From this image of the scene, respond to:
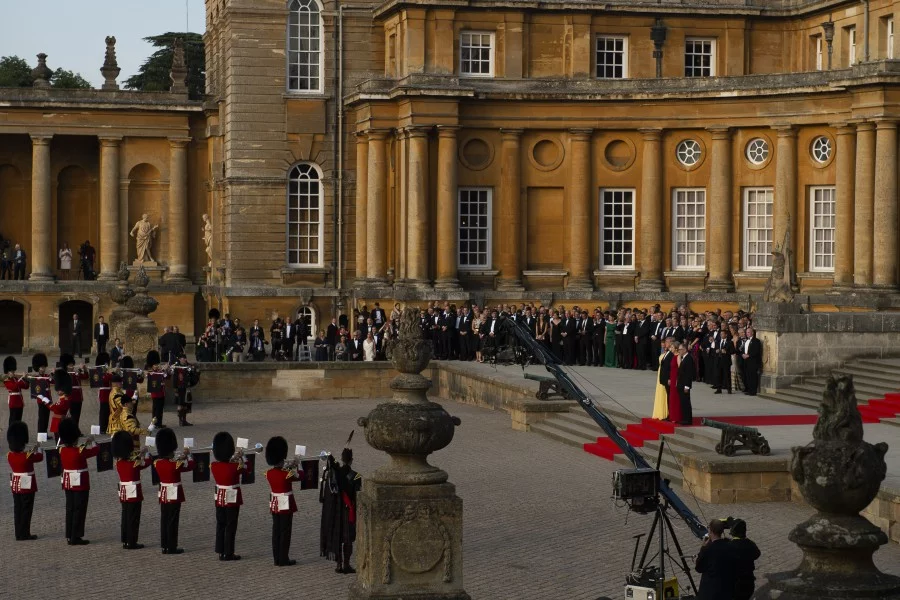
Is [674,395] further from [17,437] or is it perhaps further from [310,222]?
[310,222]

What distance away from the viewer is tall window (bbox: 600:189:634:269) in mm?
46594

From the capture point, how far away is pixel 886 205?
40.1 m

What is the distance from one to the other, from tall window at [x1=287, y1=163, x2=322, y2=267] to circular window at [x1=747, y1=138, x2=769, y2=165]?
1342 cm

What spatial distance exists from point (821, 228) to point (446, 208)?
10.3m

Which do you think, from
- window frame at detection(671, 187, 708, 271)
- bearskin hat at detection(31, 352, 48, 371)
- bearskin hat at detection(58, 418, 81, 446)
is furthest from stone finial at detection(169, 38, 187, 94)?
bearskin hat at detection(58, 418, 81, 446)

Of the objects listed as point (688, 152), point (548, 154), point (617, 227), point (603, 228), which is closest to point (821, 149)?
point (688, 152)

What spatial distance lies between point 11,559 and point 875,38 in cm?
3261

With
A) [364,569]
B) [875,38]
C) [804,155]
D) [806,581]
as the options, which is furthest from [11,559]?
[875,38]

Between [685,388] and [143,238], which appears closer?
[685,388]

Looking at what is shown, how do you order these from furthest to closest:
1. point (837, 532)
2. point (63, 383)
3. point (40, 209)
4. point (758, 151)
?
point (40, 209) < point (758, 151) < point (63, 383) < point (837, 532)

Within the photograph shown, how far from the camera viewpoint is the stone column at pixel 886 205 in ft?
131

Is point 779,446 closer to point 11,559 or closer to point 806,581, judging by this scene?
point 11,559

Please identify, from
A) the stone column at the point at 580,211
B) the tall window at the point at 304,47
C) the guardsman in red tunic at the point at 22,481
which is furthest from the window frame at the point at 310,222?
the guardsman in red tunic at the point at 22,481

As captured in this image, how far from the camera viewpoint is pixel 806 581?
23.7 ft
